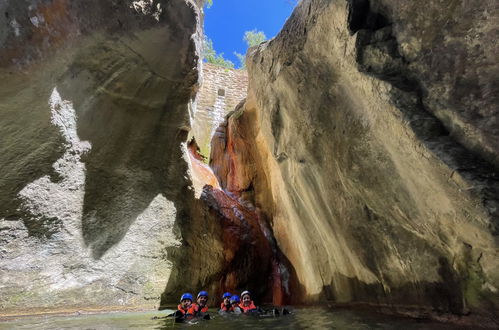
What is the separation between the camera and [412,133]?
3760 mm

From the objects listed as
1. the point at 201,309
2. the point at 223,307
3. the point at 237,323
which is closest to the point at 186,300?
the point at 201,309

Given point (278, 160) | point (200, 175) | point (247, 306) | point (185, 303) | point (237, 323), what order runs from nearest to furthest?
point (237, 323) → point (185, 303) → point (247, 306) → point (278, 160) → point (200, 175)

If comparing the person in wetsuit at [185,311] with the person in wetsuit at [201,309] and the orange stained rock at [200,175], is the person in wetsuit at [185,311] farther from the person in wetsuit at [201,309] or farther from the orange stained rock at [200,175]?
the orange stained rock at [200,175]

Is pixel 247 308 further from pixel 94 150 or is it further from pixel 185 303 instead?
pixel 94 150

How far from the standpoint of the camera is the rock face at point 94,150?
5.94 metres

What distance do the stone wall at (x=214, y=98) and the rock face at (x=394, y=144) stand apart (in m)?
14.2

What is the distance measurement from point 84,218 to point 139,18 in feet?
13.9

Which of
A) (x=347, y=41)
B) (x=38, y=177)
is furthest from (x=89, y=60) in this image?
(x=347, y=41)

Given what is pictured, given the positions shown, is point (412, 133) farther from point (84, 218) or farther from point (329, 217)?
point (84, 218)

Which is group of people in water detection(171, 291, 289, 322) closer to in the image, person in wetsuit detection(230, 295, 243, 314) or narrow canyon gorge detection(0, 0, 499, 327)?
person in wetsuit detection(230, 295, 243, 314)

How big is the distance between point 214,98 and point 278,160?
1585cm

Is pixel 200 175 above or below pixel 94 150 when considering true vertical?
above

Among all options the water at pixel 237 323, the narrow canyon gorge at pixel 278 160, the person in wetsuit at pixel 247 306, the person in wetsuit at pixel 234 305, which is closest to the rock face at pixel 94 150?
the narrow canyon gorge at pixel 278 160

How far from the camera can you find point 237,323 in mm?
5301
